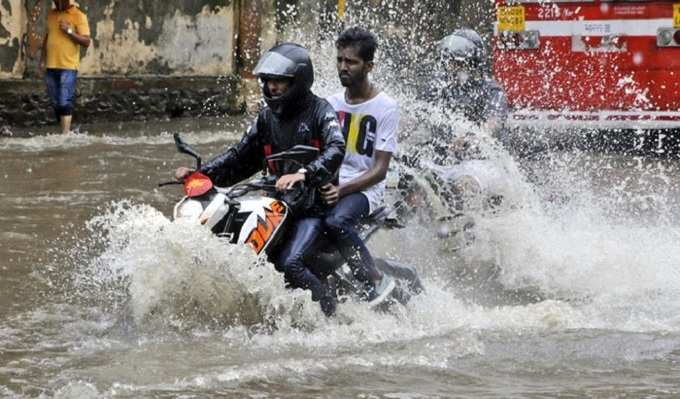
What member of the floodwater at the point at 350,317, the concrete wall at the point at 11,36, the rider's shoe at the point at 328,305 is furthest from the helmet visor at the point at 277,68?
the concrete wall at the point at 11,36

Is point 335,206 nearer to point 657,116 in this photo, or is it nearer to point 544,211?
point 544,211

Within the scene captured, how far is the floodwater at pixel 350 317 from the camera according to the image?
6.33 m

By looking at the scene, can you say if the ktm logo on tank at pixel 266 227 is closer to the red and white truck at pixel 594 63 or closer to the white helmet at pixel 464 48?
the white helmet at pixel 464 48

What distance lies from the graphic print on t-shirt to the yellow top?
343 inches

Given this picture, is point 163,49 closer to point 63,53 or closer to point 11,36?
point 11,36

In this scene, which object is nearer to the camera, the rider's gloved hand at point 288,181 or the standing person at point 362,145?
the rider's gloved hand at point 288,181

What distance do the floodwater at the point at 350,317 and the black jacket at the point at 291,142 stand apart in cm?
44

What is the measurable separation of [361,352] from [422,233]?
244cm

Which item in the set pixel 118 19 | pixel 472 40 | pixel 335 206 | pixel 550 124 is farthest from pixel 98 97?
pixel 335 206

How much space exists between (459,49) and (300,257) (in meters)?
3.40

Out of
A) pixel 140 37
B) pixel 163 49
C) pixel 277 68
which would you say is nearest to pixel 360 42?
pixel 277 68

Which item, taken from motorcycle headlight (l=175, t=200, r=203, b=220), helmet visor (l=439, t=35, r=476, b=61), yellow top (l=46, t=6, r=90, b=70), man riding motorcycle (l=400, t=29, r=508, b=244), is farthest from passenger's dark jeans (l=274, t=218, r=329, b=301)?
yellow top (l=46, t=6, r=90, b=70)

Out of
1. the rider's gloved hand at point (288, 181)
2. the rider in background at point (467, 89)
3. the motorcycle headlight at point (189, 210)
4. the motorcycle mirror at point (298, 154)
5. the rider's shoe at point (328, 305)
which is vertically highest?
the rider in background at point (467, 89)

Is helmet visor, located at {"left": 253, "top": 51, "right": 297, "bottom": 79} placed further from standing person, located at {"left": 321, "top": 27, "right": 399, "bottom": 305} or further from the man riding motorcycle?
the man riding motorcycle
